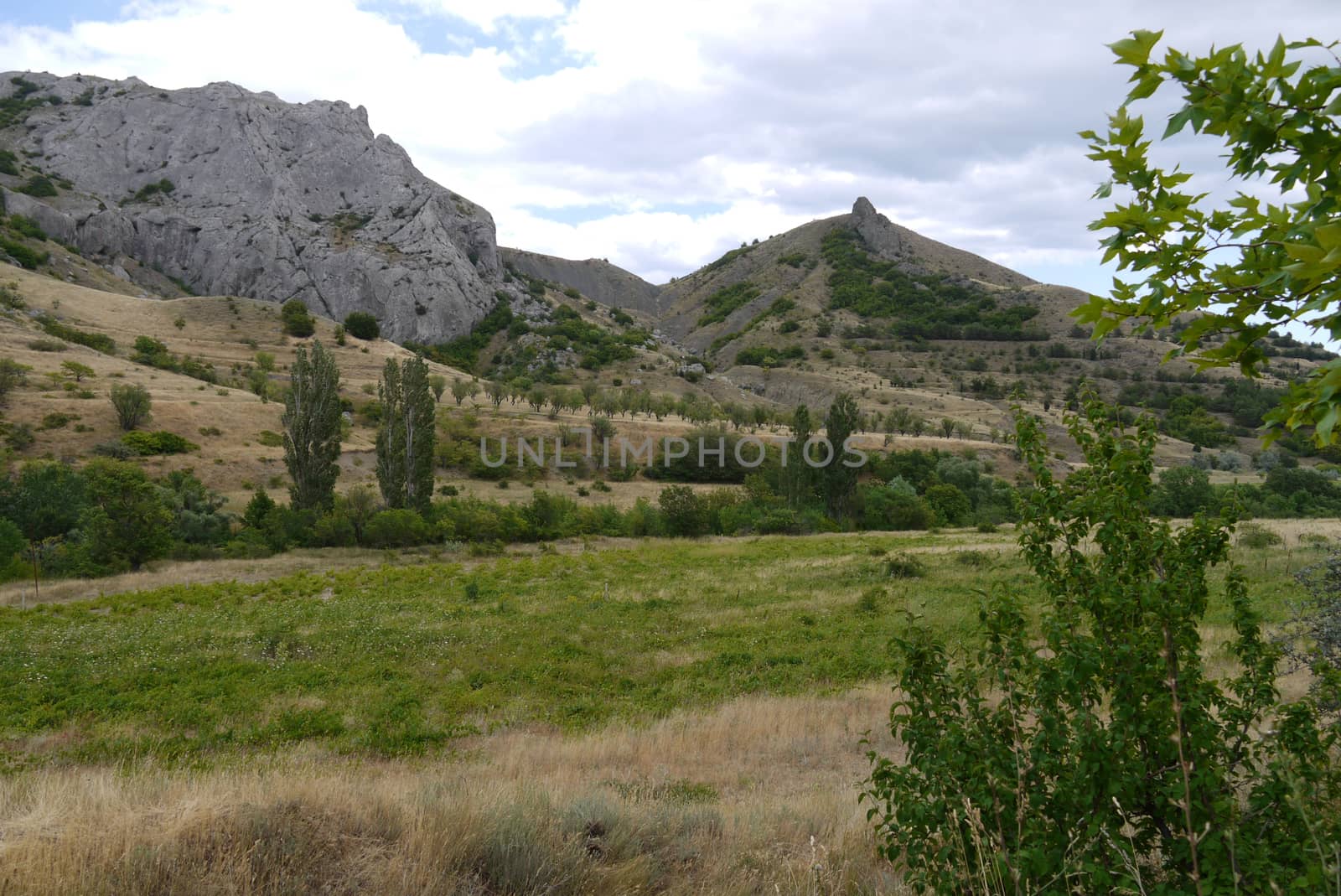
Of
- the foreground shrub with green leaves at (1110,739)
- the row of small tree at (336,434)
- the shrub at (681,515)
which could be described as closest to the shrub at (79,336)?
the row of small tree at (336,434)

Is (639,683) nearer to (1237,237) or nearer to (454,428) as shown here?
(1237,237)

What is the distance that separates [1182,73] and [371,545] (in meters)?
34.7

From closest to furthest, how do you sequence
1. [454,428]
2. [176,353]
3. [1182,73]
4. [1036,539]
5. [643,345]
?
[1182,73]
[1036,539]
[454,428]
[176,353]
[643,345]

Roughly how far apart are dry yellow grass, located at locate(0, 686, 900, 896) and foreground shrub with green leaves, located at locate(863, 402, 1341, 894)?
1.12m

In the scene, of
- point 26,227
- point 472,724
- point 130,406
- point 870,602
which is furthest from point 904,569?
point 26,227

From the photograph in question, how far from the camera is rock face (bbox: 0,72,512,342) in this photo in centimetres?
10181

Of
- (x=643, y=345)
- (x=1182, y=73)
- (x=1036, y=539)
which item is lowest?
(x=1036, y=539)

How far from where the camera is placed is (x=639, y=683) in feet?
43.4

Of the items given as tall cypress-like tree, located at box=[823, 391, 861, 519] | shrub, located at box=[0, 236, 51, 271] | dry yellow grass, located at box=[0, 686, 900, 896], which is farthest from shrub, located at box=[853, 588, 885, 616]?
shrub, located at box=[0, 236, 51, 271]

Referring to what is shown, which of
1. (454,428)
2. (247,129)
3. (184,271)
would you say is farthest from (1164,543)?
(247,129)

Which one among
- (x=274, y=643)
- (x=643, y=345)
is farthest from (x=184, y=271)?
(x=274, y=643)

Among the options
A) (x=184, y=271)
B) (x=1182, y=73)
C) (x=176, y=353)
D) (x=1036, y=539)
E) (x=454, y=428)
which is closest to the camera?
(x=1182, y=73)

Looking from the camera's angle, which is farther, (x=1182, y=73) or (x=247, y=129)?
(x=247, y=129)

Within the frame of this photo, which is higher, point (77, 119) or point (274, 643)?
point (77, 119)
